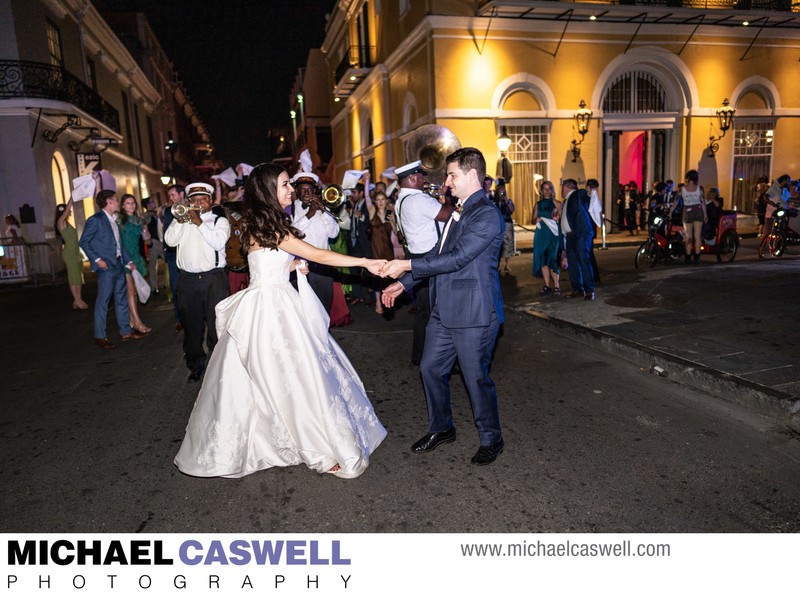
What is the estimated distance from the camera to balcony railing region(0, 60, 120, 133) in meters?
17.4

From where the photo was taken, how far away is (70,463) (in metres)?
4.15

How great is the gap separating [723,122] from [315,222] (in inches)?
755

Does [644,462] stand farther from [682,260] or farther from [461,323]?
[682,260]

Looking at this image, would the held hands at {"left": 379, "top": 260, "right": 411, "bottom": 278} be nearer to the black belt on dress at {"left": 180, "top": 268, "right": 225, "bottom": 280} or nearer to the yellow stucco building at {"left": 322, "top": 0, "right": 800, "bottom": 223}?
the black belt on dress at {"left": 180, "top": 268, "right": 225, "bottom": 280}

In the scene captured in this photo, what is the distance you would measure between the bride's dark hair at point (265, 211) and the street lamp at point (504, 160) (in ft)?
44.0

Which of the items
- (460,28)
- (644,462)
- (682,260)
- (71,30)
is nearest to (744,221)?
(682,260)

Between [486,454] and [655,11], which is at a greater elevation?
[655,11]

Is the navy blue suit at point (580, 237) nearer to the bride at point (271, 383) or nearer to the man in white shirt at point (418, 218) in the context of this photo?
the man in white shirt at point (418, 218)

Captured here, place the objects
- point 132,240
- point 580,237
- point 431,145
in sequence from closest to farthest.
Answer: point 431,145 < point 580,237 < point 132,240

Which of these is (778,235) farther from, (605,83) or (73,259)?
(73,259)

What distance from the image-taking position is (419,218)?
5.83m

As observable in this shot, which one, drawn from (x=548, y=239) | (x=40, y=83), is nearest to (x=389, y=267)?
(x=548, y=239)

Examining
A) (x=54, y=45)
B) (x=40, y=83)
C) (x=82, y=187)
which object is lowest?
(x=82, y=187)

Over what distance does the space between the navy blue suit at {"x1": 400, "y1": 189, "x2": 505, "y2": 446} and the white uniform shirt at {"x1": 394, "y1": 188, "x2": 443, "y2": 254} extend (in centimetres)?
189
